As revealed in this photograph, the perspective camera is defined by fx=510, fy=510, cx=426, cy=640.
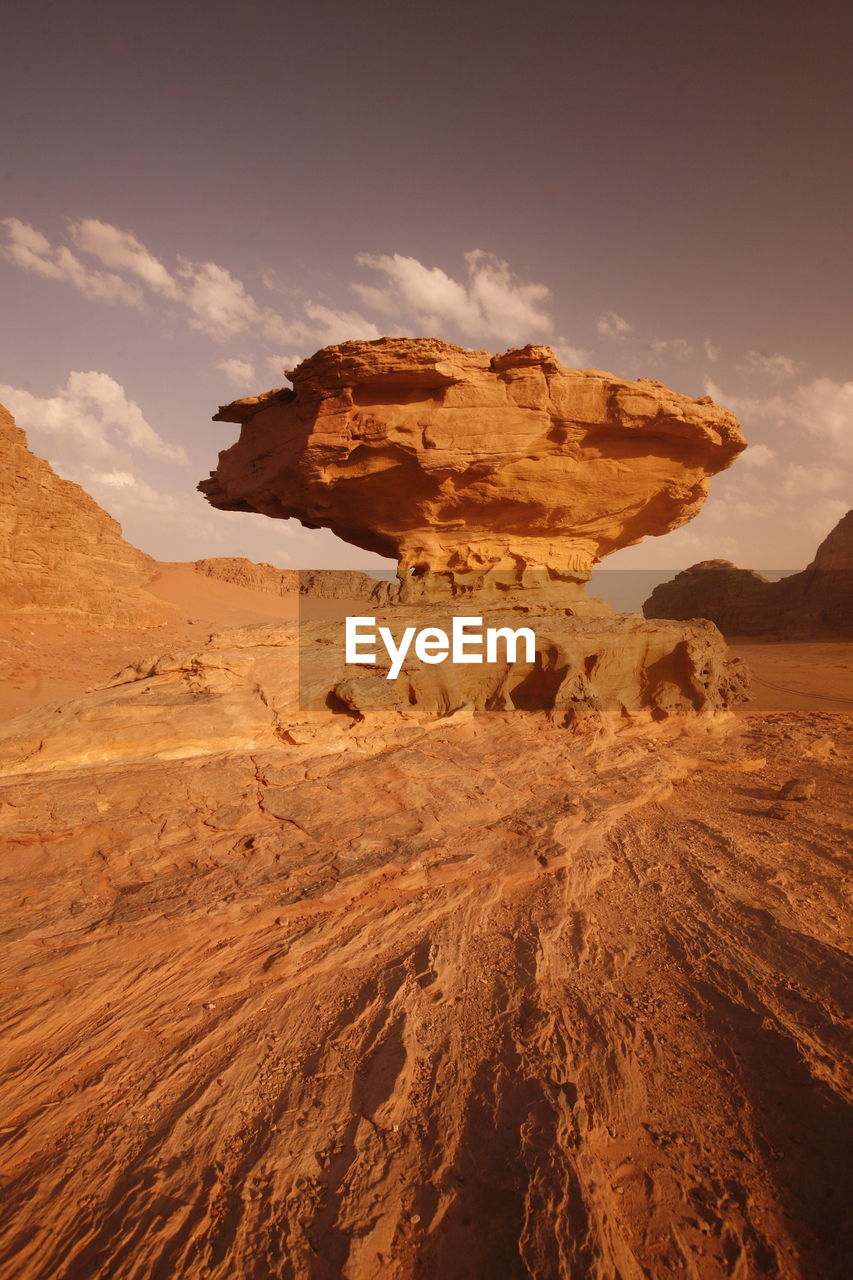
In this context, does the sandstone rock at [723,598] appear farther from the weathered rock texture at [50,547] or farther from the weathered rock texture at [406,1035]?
the weathered rock texture at [50,547]

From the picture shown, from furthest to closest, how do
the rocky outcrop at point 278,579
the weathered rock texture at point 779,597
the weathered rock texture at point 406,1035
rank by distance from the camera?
the rocky outcrop at point 278,579 < the weathered rock texture at point 779,597 < the weathered rock texture at point 406,1035

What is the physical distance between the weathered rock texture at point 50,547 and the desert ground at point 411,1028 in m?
23.4

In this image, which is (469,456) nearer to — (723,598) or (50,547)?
(50,547)

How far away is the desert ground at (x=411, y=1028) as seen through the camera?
191 centimetres

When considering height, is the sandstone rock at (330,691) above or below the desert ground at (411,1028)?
above

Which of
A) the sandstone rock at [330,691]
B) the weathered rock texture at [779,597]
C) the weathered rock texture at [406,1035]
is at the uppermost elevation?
the weathered rock texture at [779,597]

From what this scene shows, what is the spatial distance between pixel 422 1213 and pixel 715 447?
11.3 metres

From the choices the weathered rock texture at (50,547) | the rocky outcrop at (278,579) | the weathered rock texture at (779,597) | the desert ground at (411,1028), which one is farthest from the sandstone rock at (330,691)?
the rocky outcrop at (278,579)

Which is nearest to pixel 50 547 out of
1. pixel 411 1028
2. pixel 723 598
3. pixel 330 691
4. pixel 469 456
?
Answer: pixel 469 456

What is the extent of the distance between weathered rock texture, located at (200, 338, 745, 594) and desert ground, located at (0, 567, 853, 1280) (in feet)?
17.7

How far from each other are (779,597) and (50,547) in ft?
128

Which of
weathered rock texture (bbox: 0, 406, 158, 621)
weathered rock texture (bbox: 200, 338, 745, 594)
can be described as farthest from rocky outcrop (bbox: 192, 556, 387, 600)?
weathered rock texture (bbox: 200, 338, 745, 594)

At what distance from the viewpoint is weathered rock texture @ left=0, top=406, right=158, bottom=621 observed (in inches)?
874

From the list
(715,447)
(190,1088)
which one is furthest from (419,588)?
(190,1088)
